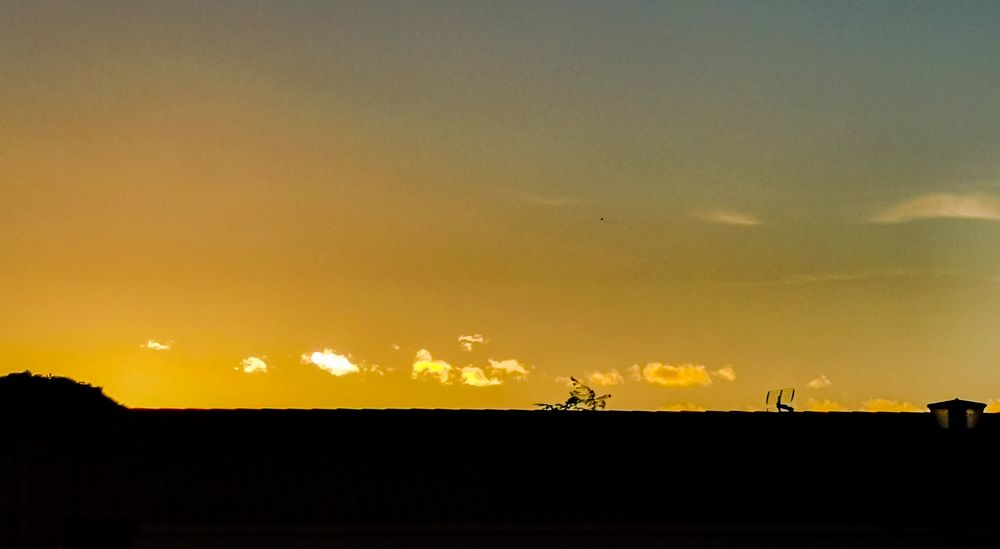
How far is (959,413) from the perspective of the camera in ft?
94.3

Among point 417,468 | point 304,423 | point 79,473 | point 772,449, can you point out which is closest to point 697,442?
point 772,449

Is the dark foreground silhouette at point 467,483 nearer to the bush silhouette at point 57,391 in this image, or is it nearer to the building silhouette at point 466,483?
the building silhouette at point 466,483

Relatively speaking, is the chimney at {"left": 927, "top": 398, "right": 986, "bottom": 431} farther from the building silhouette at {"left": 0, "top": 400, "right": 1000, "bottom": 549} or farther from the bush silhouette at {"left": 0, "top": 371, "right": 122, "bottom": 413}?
the bush silhouette at {"left": 0, "top": 371, "right": 122, "bottom": 413}

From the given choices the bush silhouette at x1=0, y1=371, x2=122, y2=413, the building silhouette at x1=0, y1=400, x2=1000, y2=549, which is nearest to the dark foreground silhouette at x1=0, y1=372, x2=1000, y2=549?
the building silhouette at x1=0, y1=400, x2=1000, y2=549

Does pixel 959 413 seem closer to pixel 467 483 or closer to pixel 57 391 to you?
pixel 467 483

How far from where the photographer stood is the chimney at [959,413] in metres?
28.6

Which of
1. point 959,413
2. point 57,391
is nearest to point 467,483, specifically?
point 959,413

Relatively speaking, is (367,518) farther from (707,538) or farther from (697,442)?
(697,442)

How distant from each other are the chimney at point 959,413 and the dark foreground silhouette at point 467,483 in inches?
12.8

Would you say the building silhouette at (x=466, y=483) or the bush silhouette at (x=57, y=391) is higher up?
the bush silhouette at (x=57, y=391)

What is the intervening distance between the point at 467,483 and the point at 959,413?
10.0 m

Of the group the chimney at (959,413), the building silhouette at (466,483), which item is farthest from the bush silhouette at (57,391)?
the chimney at (959,413)

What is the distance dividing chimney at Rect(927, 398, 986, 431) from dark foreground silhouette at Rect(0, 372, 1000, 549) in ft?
1.07

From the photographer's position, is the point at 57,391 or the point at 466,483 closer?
the point at 466,483
